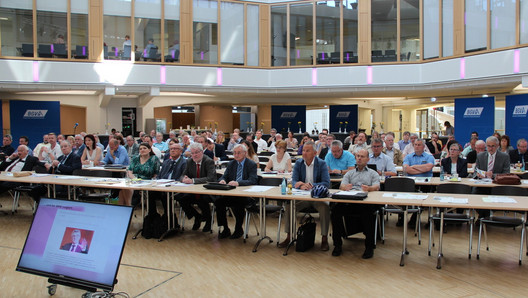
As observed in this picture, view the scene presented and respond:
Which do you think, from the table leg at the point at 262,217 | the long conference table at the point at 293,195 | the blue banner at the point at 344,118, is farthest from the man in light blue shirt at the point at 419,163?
the blue banner at the point at 344,118

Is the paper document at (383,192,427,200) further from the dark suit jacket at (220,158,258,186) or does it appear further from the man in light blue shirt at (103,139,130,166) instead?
the man in light blue shirt at (103,139,130,166)

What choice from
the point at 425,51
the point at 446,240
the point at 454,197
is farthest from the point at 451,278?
the point at 425,51

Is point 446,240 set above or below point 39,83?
below

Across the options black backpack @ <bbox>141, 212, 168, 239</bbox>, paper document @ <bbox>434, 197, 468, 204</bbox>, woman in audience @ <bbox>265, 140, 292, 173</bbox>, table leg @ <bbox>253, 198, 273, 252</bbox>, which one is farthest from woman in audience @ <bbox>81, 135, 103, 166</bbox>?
paper document @ <bbox>434, 197, 468, 204</bbox>

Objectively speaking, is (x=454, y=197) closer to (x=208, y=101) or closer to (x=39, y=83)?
(x=39, y=83)

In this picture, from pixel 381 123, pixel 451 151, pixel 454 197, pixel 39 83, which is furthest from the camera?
pixel 381 123

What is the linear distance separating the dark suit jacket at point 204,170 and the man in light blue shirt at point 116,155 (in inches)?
100

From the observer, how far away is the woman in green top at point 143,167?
7.31m

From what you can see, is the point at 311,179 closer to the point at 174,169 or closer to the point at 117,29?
the point at 174,169

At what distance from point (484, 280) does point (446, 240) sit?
1.62 meters

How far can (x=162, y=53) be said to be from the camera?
656 inches

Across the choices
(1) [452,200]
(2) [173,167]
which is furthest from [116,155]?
(1) [452,200]

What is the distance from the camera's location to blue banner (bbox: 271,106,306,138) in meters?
21.0

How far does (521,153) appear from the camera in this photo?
358 inches
